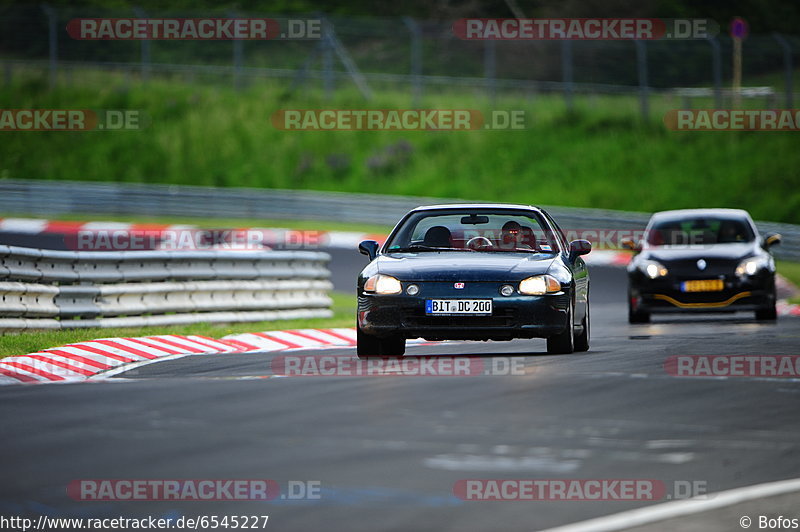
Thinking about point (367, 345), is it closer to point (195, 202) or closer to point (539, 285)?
point (539, 285)

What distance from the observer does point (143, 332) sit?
636 inches

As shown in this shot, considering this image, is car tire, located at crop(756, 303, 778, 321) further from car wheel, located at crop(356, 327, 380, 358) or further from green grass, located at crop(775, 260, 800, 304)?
green grass, located at crop(775, 260, 800, 304)

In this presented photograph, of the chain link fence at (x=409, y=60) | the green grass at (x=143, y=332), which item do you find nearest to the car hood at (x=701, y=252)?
the green grass at (x=143, y=332)

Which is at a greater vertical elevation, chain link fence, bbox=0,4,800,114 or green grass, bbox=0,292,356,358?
chain link fence, bbox=0,4,800,114

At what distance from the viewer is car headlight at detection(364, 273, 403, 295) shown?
40.7ft

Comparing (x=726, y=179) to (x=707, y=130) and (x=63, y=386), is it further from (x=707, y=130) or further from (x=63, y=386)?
(x=63, y=386)

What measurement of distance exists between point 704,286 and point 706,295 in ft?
0.38

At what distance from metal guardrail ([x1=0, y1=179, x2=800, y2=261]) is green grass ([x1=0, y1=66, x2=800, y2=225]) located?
4.00 meters

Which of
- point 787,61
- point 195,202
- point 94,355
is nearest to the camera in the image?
point 94,355

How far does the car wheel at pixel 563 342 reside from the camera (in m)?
12.9

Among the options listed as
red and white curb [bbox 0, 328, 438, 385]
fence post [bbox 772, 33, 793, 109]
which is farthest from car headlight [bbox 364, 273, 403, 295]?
fence post [bbox 772, 33, 793, 109]

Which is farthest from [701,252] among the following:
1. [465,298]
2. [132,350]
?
[132,350]

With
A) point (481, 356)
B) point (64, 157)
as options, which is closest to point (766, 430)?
point (481, 356)

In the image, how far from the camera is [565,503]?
664 centimetres
